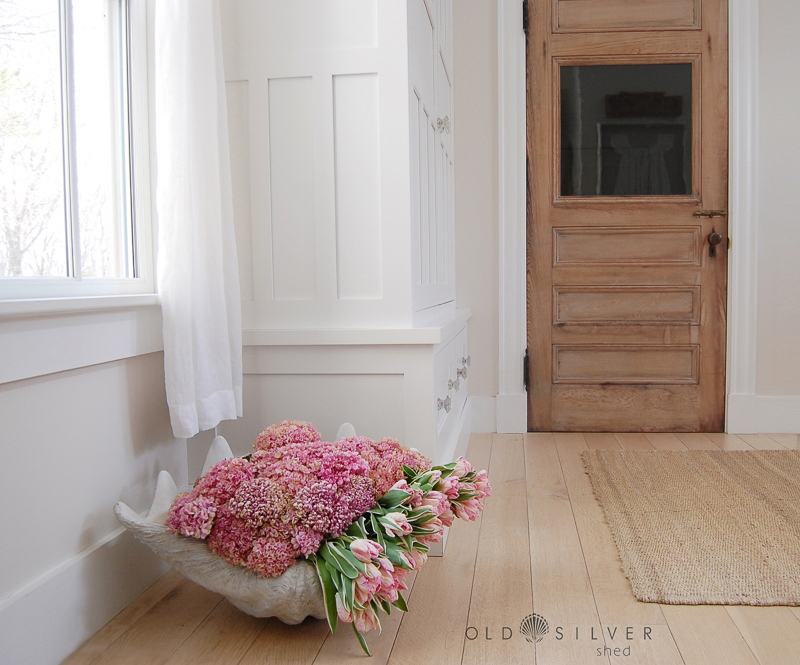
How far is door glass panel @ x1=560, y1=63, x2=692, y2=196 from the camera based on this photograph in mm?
2926

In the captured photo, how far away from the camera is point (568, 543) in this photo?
1.64 metres

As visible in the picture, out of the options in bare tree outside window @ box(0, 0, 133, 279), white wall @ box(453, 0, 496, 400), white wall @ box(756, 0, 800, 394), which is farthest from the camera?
white wall @ box(453, 0, 496, 400)

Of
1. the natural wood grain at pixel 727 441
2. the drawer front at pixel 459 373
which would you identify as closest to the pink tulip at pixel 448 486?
the drawer front at pixel 459 373

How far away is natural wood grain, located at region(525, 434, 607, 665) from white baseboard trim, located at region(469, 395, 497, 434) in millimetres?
719

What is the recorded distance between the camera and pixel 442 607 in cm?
130

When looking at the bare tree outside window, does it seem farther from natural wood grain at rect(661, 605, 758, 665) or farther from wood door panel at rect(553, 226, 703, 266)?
wood door panel at rect(553, 226, 703, 266)

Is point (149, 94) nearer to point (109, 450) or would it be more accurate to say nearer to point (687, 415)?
point (109, 450)

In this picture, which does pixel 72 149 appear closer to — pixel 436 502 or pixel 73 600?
pixel 73 600

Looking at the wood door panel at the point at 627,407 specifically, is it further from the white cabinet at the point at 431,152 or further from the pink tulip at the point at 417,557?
the pink tulip at the point at 417,557

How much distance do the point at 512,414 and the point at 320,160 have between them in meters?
1.67

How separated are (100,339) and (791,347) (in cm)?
271

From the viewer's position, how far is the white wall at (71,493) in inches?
40.9

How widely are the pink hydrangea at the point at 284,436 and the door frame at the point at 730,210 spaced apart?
1744 millimetres

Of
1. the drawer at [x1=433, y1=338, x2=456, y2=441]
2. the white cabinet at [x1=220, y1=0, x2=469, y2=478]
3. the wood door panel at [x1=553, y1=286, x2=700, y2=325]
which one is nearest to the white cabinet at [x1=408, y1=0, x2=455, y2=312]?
the white cabinet at [x1=220, y1=0, x2=469, y2=478]
